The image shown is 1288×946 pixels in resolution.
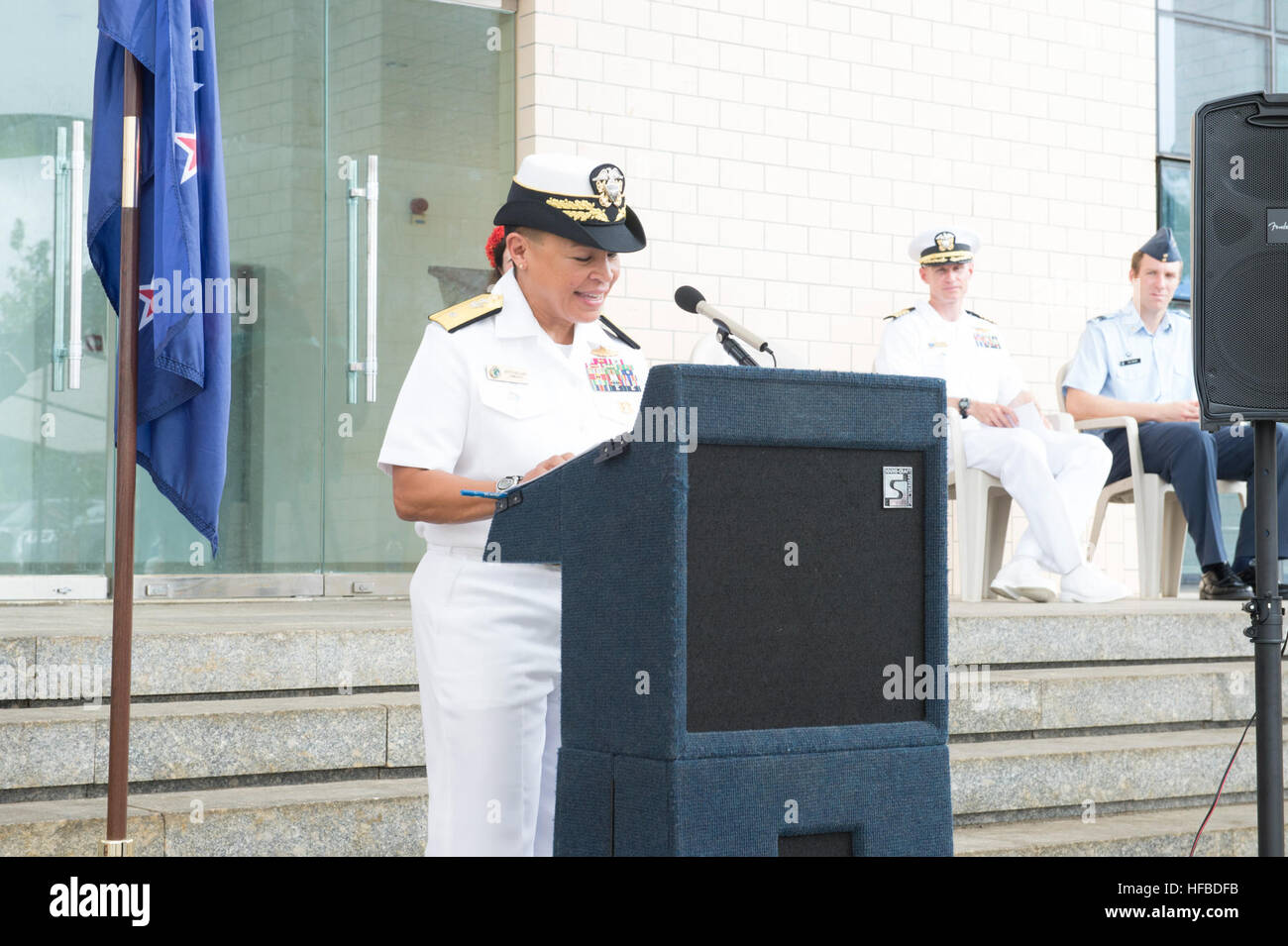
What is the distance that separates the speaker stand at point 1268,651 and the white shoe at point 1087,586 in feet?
9.18

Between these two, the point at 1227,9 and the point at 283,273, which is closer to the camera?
the point at 283,273

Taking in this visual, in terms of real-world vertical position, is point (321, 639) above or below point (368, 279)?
below

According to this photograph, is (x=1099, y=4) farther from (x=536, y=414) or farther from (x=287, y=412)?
(x=536, y=414)

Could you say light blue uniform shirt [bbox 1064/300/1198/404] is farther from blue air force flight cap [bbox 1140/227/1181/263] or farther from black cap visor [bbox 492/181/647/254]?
black cap visor [bbox 492/181/647/254]

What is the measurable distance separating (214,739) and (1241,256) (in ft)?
7.83

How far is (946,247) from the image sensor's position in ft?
20.6

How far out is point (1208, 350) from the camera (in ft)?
10.2

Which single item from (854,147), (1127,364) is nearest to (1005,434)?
(1127,364)

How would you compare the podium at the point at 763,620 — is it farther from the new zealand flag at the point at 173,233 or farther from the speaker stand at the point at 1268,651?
the speaker stand at the point at 1268,651

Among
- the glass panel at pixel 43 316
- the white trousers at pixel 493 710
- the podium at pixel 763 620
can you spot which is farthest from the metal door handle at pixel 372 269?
the podium at pixel 763 620

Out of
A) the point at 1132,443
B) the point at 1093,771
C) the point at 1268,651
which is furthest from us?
the point at 1132,443

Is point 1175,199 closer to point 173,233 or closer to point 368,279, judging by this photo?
point 368,279

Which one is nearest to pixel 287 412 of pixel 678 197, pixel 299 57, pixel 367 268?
pixel 367 268
